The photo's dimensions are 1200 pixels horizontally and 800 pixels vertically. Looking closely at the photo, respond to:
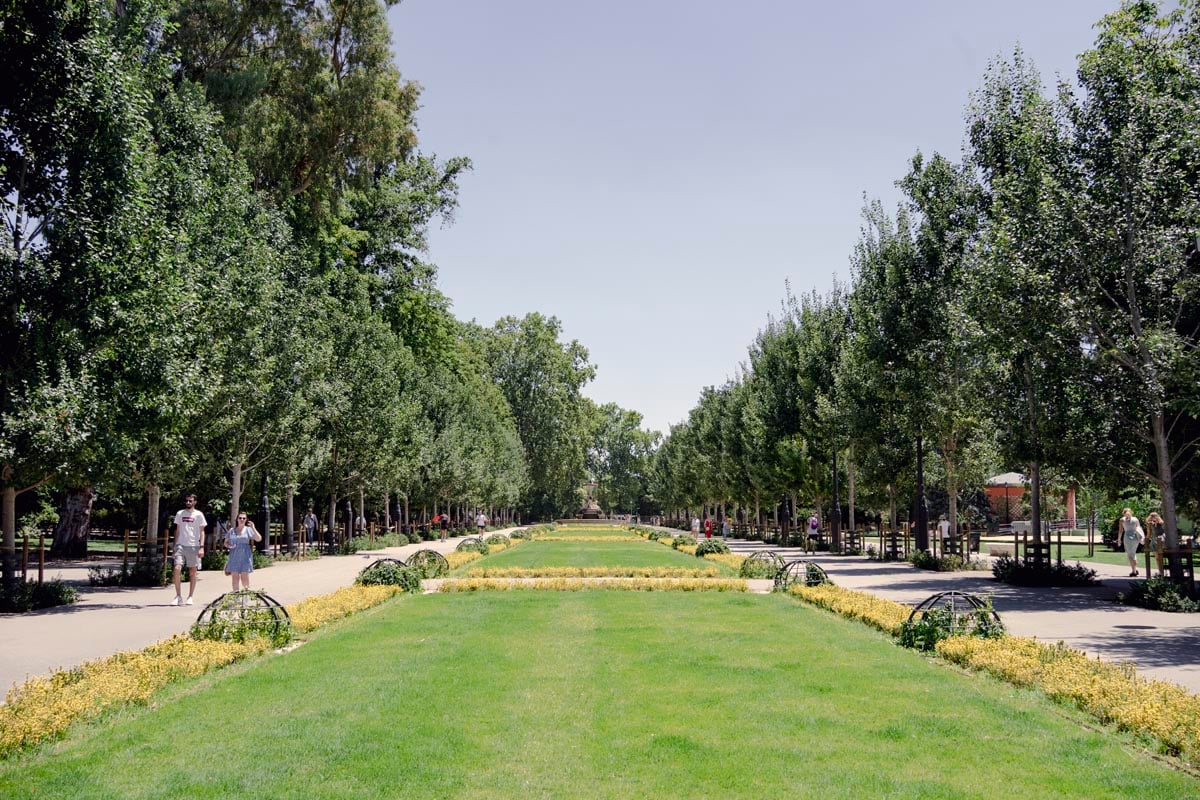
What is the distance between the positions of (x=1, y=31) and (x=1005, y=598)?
20.7m

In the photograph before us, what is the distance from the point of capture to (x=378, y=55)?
112 ft

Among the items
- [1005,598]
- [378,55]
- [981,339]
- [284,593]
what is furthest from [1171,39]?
[378,55]

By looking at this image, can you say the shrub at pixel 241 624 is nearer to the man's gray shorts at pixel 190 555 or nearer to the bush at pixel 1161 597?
the man's gray shorts at pixel 190 555

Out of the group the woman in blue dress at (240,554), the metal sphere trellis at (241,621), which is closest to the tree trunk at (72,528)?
the woman in blue dress at (240,554)

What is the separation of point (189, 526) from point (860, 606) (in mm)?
→ 12051

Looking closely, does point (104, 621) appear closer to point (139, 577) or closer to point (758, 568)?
point (139, 577)

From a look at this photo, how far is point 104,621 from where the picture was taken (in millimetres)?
15797

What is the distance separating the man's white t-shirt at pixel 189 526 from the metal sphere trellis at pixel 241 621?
4416 millimetres

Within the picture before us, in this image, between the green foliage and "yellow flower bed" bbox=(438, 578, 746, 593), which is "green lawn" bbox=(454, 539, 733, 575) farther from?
the green foliage

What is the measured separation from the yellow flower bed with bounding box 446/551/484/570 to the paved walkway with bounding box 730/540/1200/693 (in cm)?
1099

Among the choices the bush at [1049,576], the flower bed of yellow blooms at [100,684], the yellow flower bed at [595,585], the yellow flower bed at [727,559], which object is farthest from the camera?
the yellow flower bed at [727,559]

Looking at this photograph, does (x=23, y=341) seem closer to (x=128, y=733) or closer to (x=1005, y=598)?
(x=128, y=733)

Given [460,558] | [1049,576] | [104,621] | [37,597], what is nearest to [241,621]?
[104,621]

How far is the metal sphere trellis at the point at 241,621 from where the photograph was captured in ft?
42.4
